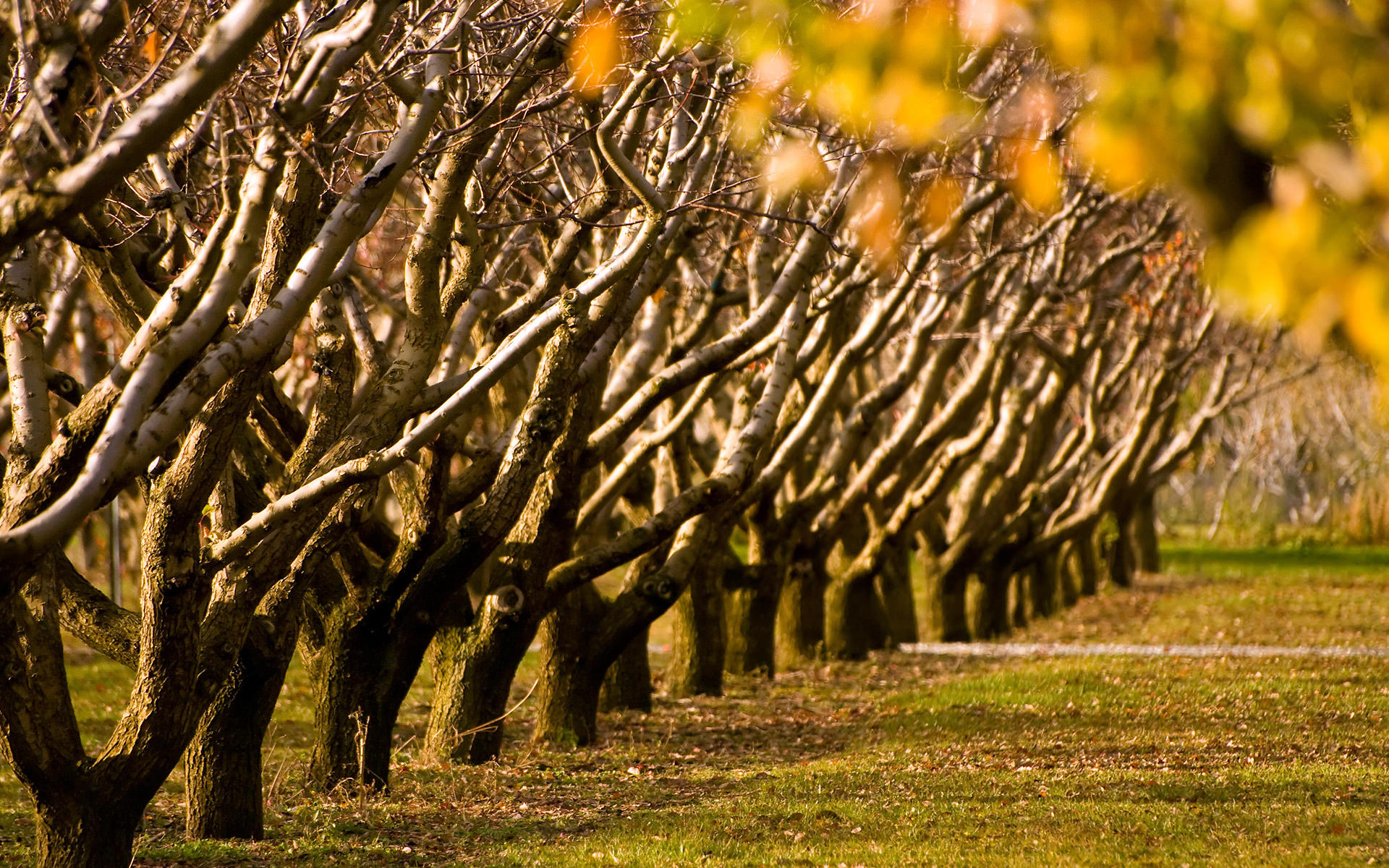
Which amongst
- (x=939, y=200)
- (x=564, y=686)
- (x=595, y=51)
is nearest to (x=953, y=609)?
(x=939, y=200)

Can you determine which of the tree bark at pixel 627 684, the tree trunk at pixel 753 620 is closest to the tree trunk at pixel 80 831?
the tree bark at pixel 627 684

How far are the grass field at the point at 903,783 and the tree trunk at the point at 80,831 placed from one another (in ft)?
2.28

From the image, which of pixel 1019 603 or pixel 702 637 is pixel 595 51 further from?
pixel 1019 603

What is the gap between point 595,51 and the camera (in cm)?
795

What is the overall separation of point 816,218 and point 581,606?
3637 millimetres

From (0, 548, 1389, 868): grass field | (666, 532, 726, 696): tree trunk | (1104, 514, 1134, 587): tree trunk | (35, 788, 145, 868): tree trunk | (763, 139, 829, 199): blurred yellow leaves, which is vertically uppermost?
(763, 139, 829, 199): blurred yellow leaves

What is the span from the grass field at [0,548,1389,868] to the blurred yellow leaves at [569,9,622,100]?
164 inches

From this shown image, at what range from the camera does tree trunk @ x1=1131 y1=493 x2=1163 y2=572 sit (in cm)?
3541

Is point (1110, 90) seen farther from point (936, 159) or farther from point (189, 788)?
point (936, 159)

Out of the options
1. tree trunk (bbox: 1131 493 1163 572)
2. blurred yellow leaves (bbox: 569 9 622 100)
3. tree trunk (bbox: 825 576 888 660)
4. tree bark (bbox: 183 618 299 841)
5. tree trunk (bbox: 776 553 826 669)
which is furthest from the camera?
tree trunk (bbox: 1131 493 1163 572)

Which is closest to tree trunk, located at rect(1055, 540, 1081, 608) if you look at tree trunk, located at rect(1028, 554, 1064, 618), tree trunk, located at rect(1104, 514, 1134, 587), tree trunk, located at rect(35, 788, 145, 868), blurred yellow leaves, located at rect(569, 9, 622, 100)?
tree trunk, located at rect(1028, 554, 1064, 618)

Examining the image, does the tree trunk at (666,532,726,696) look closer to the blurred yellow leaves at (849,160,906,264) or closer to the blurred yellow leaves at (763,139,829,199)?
the blurred yellow leaves at (849,160,906,264)

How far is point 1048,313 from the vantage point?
17781 millimetres

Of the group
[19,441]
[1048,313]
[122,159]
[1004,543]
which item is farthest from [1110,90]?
[1004,543]
